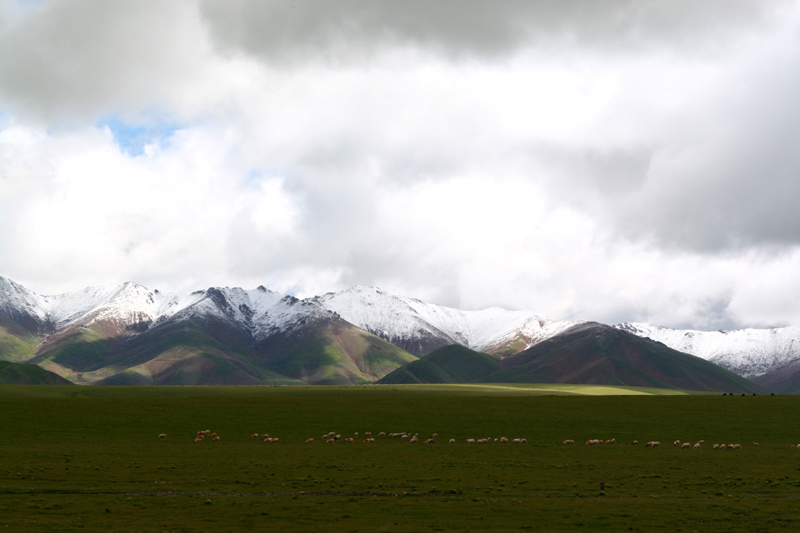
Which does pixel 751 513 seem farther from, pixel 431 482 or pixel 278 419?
pixel 278 419

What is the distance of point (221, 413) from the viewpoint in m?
101

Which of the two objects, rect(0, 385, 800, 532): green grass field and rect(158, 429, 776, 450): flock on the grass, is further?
rect(158, 429, 776, 450): flock on the grass

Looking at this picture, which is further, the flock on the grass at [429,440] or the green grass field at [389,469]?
the flock on the grass at [429,440]

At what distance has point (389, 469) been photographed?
54719mm

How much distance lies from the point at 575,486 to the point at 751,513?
12.5m

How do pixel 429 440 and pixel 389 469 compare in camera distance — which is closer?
pixel 389 469

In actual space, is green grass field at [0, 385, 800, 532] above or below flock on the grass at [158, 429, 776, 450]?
above

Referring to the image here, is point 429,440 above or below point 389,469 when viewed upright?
below

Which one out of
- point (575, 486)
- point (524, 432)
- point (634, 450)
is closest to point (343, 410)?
point (524, 432)

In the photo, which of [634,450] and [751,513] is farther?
[634,450]

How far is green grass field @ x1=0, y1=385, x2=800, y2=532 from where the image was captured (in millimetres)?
34250

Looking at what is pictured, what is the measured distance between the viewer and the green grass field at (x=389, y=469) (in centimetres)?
3425

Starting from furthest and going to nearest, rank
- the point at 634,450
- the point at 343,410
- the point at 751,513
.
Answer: the point at 343,410
the point at 634,450
the point at 751,513

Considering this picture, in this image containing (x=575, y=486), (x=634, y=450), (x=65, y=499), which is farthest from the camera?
(x=634, y=450)
